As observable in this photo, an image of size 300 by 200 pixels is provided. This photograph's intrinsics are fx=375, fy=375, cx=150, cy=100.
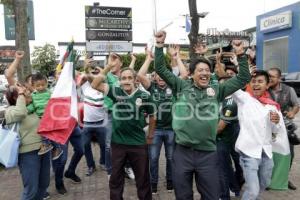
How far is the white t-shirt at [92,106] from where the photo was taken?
6.23 metres

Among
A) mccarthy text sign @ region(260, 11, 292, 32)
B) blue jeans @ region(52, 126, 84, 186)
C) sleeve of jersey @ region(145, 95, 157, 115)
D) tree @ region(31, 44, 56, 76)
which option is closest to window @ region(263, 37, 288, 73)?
mccarthy text sign @ region(260, 11, 292, 32)

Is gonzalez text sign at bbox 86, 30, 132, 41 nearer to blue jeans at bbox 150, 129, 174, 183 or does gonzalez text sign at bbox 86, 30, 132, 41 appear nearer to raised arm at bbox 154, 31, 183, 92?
blue jeans at bbox 150, 129, 174, 183

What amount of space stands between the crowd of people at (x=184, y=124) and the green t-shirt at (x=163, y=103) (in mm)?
14

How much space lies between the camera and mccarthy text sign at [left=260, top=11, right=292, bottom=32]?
83.7 feet

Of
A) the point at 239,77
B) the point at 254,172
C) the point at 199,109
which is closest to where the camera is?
the point at 199,109

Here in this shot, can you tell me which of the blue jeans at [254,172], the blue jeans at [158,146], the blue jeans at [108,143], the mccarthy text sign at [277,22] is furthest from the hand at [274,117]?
the mccarthy text sign at [277,22]

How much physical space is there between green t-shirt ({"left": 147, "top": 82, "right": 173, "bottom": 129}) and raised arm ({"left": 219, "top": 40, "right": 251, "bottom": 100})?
1510mm

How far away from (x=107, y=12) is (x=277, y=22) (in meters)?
15.7

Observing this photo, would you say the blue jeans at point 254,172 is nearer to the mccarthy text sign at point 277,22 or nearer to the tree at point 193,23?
the tree at point 193,23

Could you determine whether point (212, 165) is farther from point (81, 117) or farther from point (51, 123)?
point (81, 117)

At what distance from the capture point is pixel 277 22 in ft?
88.3

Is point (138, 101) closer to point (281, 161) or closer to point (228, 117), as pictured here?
point (228, 117)

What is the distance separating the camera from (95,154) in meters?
8.24

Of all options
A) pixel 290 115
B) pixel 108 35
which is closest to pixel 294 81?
pixel 108 35
